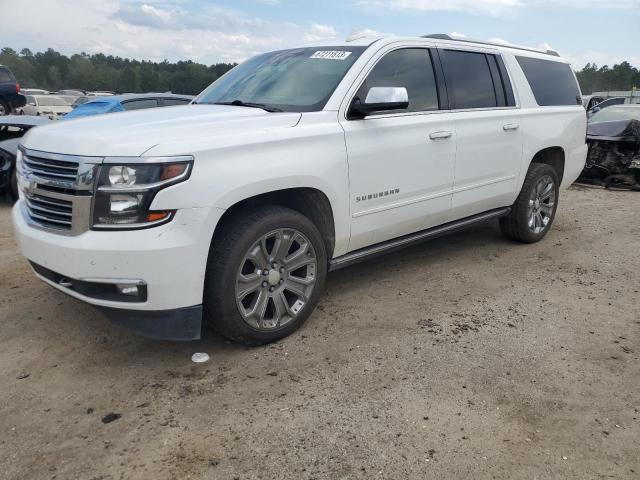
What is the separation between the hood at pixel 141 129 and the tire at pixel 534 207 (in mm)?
2969

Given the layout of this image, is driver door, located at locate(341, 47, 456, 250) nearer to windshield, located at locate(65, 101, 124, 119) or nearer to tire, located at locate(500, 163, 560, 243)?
tire, located at locate(500, 163, 560, 243)

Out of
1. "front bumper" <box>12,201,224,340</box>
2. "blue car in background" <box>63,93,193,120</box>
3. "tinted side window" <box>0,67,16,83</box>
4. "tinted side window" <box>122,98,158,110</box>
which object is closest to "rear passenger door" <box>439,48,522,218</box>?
"front bumper" <box>12,201,224,340</box>

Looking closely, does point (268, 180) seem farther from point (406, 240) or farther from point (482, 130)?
point (482, 130)

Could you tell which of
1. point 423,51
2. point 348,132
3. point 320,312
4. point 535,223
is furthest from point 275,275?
point 535,223

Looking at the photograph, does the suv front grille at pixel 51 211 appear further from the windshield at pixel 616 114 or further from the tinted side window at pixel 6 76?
the tinted side window at pixel 6 76

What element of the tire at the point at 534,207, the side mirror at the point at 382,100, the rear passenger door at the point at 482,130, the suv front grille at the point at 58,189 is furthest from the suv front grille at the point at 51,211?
the tire at the point at 534,207

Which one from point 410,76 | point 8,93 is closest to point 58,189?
point 410,76

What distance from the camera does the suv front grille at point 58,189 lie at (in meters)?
2.79

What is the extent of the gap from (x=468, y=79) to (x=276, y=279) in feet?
8.50

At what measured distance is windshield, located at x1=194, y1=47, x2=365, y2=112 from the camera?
12.2 feet

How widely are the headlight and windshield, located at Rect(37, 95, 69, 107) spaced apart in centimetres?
2350

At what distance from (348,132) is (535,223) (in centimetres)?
309

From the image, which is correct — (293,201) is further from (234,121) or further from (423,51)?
(423,51)

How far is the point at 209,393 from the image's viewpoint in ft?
9.61
